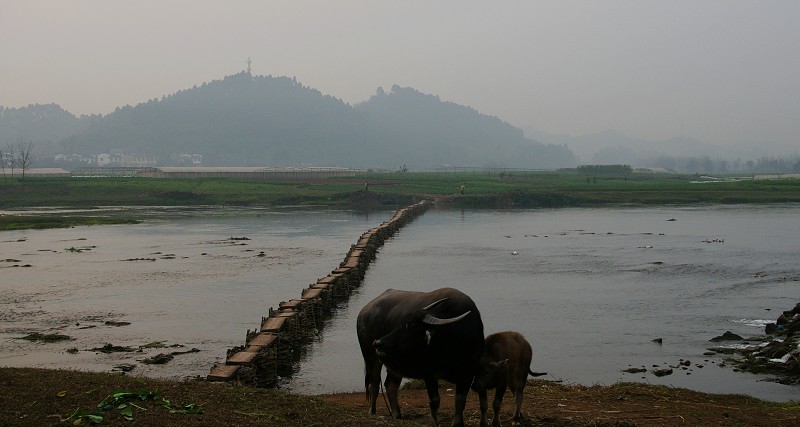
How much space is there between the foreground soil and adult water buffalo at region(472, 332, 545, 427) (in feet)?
1.94

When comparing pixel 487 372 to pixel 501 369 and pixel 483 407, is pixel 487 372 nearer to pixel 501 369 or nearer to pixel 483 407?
pixel 501 369

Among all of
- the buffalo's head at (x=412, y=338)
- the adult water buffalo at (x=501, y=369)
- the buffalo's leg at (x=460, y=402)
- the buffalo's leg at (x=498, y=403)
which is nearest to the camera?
the buffalo's head at (x=412, y=338)

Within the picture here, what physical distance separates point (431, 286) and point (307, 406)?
67.5 ft

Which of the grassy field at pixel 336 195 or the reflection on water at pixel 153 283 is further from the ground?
the grassy field at pixel 336 195

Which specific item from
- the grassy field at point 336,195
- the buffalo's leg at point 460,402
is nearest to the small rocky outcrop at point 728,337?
the buffalo's leg at point 460,402

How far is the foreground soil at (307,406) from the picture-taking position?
1041cm

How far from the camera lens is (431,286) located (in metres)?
32.1

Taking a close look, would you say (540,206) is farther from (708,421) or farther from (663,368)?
(708,421)

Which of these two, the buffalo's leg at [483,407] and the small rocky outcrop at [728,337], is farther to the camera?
the small rocky outcrop at [728,337]

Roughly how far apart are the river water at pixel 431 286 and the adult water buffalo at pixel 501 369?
18.0 feet

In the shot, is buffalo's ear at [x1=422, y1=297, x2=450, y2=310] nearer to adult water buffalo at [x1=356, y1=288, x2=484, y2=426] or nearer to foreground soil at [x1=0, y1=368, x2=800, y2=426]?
adult water buffalo at [x1=356, y1=288, x2=484, y2=426]

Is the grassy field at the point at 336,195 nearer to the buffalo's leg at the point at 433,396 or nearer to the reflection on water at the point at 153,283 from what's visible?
the reflection on water at the point at 153,283

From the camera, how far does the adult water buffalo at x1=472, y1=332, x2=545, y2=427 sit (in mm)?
12070

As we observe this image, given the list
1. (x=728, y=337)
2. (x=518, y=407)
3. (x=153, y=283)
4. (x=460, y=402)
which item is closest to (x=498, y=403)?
(x=518, y=407)
